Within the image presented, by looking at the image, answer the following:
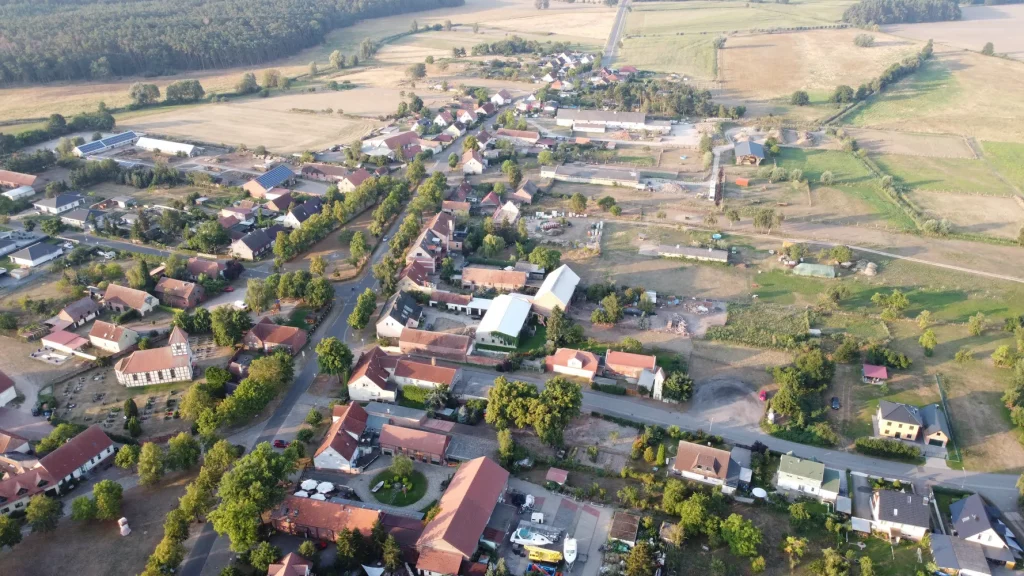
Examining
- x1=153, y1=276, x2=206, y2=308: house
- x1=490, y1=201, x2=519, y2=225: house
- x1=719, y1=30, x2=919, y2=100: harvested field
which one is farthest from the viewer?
x1=719, y1=30, x2=919, y2=100: harvested field

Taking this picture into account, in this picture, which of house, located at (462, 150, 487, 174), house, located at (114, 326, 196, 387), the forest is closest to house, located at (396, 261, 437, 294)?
house, located at (114, 326, 196, 387)

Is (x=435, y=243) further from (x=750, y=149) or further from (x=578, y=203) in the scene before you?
(x=750, y=149)

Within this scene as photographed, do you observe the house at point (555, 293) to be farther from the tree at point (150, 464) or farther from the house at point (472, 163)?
the house at point (472, 163)

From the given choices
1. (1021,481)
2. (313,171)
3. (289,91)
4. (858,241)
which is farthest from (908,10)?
(1021,481)

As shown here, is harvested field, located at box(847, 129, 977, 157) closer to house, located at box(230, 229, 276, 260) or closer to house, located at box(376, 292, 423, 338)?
house, located at box(376, 292, 423, 338)

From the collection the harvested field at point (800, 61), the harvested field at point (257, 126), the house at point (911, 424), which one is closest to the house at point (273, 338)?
the house at point (911, 424)

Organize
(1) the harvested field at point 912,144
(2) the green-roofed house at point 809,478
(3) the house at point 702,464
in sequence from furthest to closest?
(1) the harvested field at point 912,144, (3) the house at point 702,464, (2) the green-roofed house at point 809,478
